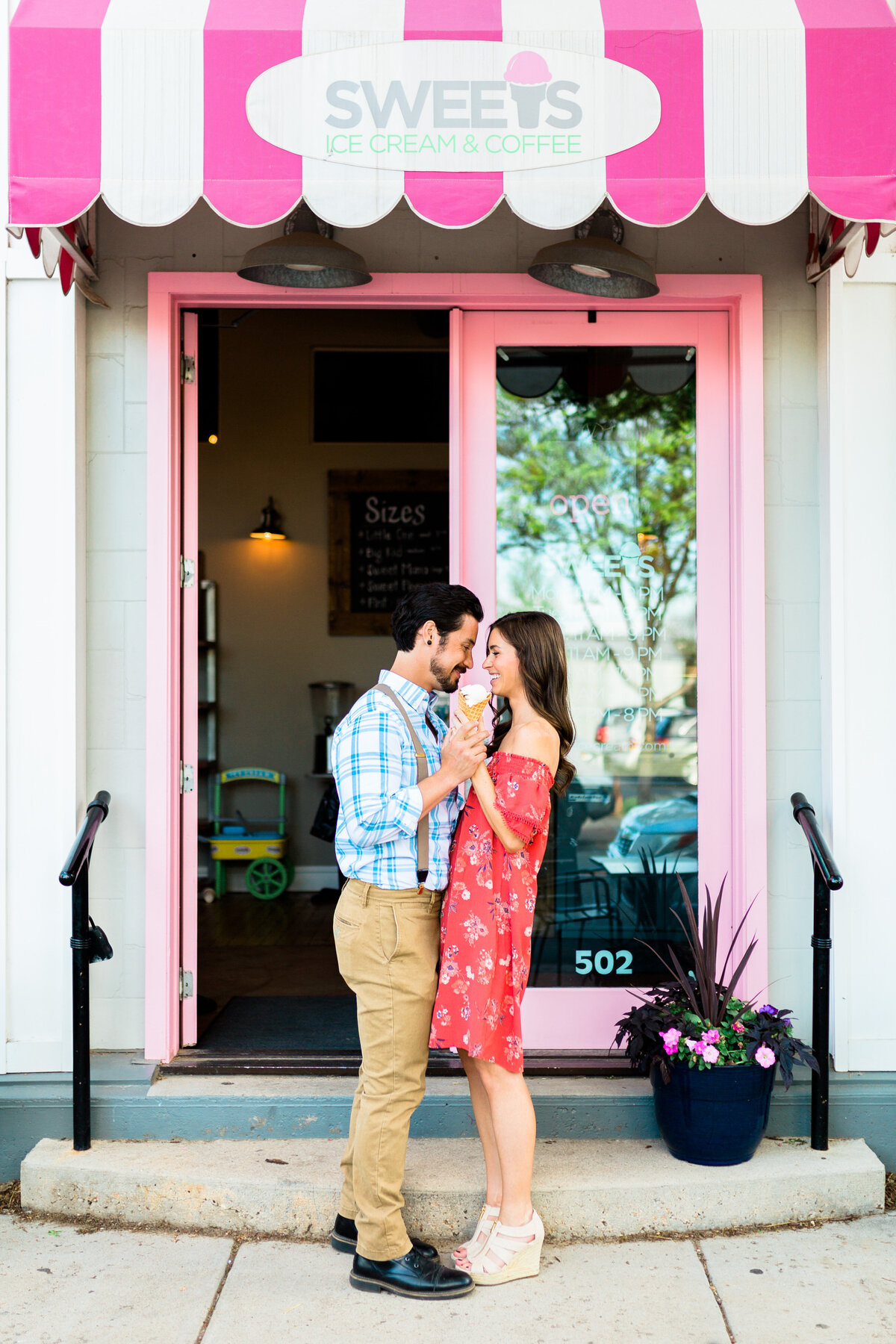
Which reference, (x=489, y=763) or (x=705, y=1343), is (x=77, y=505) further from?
(x=705, y=1343)

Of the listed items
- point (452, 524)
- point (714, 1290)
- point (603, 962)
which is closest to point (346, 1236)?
point (714, 1290)

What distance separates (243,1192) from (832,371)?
321cm

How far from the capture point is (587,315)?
3986 mm

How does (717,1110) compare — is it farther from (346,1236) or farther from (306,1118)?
(306,1118)

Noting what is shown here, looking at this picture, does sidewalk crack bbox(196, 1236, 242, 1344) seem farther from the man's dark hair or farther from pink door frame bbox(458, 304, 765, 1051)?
the man's dark hair

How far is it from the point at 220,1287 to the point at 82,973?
1006 millimetres

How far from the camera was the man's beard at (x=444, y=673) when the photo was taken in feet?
9.67

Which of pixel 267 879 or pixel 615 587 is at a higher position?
pixel 615 587

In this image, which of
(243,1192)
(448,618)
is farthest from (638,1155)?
(448,618)

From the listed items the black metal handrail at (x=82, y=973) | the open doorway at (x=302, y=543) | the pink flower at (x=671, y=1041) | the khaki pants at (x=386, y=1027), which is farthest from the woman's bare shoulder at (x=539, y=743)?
the open doorway at (x=302, y=543)

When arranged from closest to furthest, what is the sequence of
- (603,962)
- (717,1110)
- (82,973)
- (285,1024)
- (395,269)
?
(717,1110) → (82,973) → (395,269) → (603,962) → (285,1024)

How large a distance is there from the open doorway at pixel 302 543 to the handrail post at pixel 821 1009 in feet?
16.2

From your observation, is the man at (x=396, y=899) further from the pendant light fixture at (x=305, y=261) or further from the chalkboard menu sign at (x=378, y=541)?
the chalkboard menu sign at (x=378, y=541)

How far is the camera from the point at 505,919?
2.97m
